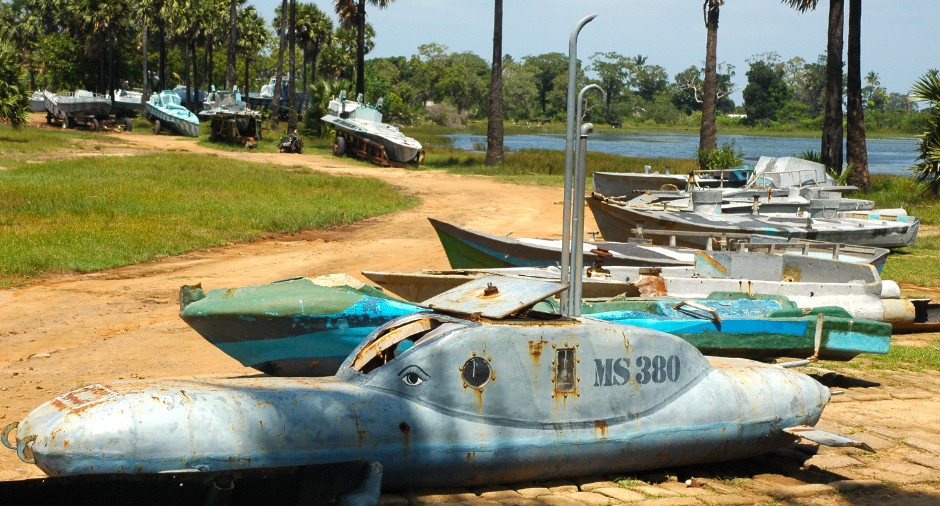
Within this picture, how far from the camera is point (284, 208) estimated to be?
2194cm

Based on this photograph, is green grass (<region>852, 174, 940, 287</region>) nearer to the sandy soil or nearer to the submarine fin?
the sandy soil

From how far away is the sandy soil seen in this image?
22.4 feet

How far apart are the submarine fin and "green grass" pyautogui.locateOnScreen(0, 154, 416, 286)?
11054 mm

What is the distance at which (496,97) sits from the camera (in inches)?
1436

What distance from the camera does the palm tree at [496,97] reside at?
3519 cm

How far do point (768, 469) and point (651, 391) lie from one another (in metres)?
1.45

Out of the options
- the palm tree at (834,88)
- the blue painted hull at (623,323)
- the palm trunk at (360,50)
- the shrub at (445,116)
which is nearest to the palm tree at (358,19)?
the palm trunk at (360,50)

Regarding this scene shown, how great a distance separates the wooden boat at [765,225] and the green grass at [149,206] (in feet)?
20.3

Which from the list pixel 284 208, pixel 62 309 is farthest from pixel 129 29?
pixel 62 309

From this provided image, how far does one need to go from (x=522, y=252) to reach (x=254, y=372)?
17.8 ft

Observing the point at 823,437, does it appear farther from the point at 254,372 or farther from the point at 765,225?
the point at 765,225

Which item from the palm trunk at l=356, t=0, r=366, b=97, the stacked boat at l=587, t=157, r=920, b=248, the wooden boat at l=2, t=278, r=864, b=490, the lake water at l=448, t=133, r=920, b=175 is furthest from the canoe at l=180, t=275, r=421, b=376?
the lake water at l=448, t=133, r=920, b=175

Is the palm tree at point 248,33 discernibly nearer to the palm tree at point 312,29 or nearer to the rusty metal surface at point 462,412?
the palm tree at point 312,29

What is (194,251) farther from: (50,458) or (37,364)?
(50,458)
